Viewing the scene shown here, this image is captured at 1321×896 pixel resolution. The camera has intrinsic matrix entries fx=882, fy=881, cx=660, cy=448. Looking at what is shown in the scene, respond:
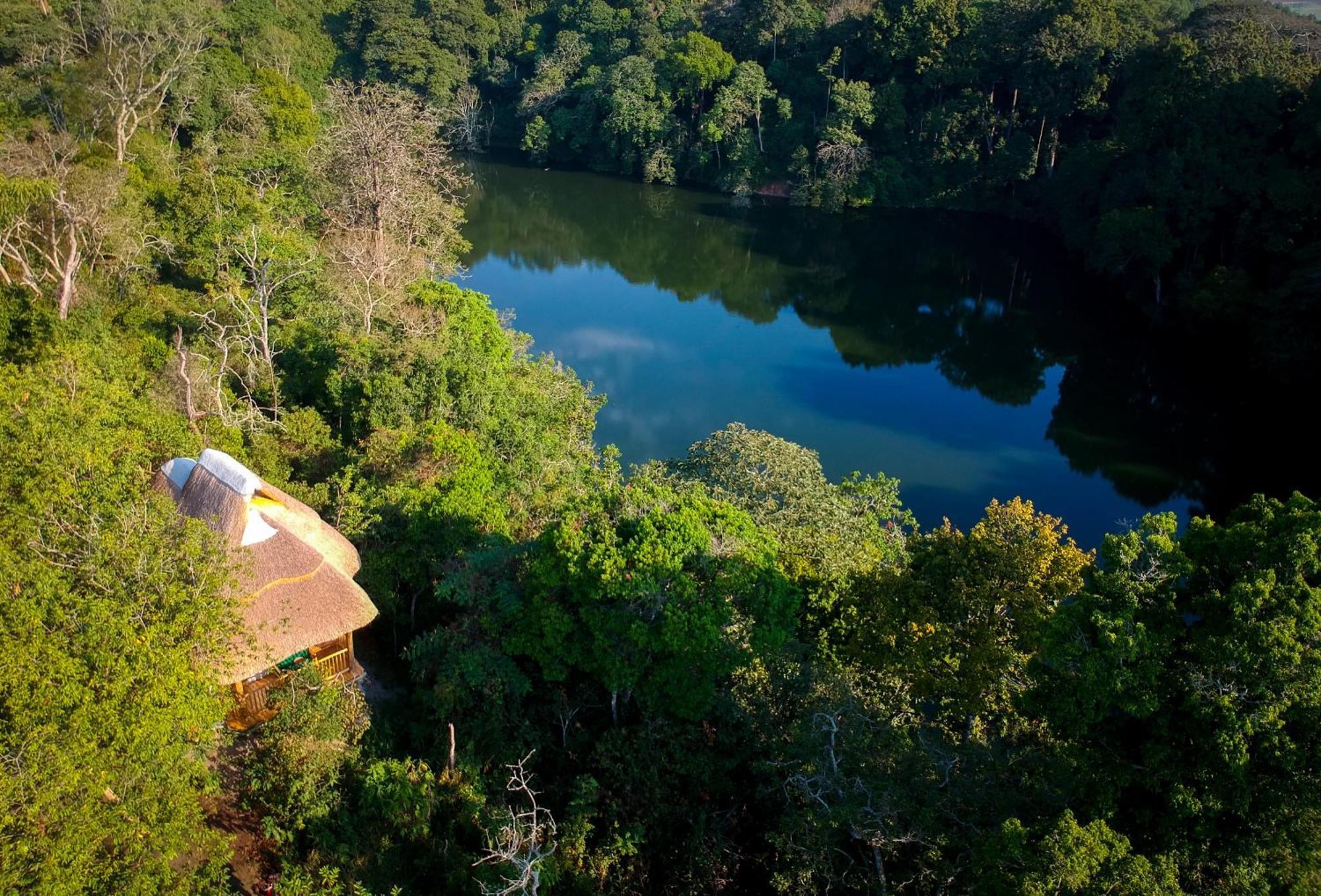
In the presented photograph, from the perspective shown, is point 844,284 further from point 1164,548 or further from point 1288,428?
point 1164,548

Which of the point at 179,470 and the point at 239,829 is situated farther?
the point at 179,470

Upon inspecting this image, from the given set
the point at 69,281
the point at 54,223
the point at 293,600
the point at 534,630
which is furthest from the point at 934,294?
the point at 293,600

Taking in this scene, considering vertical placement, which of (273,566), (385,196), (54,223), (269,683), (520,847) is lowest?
(269,683)

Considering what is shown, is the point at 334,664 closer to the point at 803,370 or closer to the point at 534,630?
the point at 534,630

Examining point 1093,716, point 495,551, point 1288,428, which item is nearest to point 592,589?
point 495,551

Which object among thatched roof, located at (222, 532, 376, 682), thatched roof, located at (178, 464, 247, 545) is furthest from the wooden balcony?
thatched roof, located at (178, 464, 247, 545)

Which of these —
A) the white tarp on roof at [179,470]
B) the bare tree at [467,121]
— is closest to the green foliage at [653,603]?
the white tarp on roof at [179,470]
